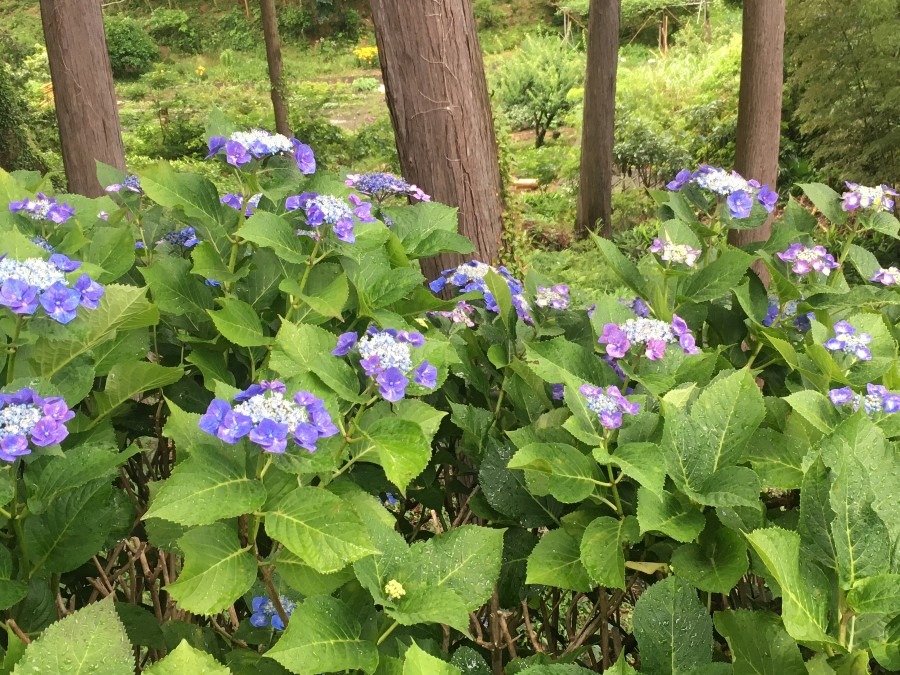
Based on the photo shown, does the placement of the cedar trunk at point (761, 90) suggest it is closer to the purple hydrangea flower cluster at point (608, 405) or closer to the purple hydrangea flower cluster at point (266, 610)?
the purple hydrangea flower cluster at point (608, 405)

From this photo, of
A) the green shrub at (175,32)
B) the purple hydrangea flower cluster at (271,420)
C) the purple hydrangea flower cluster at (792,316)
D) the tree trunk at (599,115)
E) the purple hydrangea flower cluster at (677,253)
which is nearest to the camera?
the purple hydrangea flower cluster at (271,420)

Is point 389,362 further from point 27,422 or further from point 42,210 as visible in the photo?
point 42,210

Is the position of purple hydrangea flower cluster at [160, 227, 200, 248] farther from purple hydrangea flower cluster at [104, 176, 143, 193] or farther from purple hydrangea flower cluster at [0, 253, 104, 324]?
purple hydrangea flower cluster at [0, 253, 104, 324]

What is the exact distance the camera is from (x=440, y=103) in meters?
3.01

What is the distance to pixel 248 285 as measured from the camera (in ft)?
4.28

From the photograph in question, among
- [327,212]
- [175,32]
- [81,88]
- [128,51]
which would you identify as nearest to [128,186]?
[327,212]

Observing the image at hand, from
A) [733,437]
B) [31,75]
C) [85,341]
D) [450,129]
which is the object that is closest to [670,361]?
[733,437]

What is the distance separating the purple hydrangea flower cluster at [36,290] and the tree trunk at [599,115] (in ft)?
24.1

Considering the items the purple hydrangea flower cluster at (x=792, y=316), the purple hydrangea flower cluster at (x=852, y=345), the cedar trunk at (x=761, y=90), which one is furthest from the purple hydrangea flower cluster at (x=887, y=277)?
the cedar trunk at (x=761, y=90)

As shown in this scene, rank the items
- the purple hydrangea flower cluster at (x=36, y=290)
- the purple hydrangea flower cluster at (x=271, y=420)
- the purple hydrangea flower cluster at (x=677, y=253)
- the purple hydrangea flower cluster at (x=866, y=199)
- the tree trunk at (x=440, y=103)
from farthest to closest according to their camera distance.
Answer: the tree trunk at (x=440, y=103) → the purple hydrangea flower cluster at (x=866, y=199) → the purple hydrangea flower cluster at (x=677, y=253) → the purple hydrangea flower cluster at (x=36, y=290) → the purple hydrangea flower cluster at (x=271, y=420)

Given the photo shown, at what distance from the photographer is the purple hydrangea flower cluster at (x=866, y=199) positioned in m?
1.54

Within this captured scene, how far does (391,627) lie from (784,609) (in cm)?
42

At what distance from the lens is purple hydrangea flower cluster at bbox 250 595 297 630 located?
968 millimetres

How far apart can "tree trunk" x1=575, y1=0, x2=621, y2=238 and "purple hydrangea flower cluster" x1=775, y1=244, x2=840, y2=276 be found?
6.61 metres
